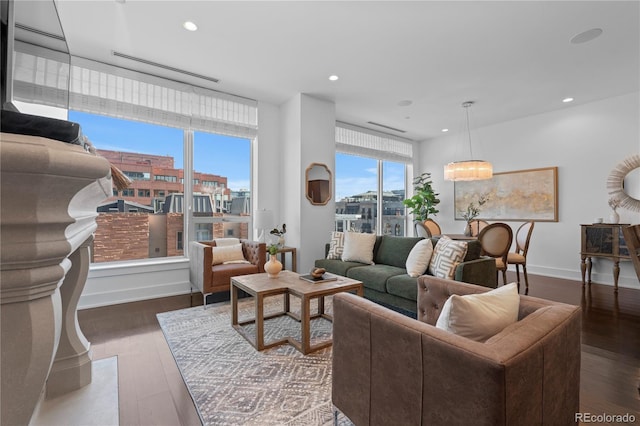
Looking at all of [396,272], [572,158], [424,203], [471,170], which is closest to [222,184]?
[396,272]

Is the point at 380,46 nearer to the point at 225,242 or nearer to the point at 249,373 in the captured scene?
the point at 225,242

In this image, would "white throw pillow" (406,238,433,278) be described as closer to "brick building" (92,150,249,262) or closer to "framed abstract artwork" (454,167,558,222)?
"brick building" (92,150,249,262)

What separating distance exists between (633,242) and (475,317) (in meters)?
1.91

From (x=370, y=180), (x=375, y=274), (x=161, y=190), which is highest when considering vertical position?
(x=370, y=180)

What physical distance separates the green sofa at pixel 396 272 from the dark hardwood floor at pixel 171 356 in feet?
3.12

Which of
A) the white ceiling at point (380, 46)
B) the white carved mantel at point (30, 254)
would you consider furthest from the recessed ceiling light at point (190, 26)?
the white carved mantel at point (30, 254)

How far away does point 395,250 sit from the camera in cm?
377

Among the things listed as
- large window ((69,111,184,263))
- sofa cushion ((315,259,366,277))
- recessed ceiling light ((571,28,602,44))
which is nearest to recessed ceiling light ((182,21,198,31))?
large window ((69,111,184,263))

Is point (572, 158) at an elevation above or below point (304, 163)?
above

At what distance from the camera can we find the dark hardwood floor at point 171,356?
1.68 metres

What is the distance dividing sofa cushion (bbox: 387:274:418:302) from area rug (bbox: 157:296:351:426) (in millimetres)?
780

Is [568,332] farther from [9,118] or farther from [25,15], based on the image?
[25,15]

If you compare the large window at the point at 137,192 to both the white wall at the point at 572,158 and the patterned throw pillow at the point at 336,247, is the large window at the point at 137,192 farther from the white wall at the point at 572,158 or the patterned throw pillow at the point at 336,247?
the white wall at the point at 572,158

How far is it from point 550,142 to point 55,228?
6.66 meters
